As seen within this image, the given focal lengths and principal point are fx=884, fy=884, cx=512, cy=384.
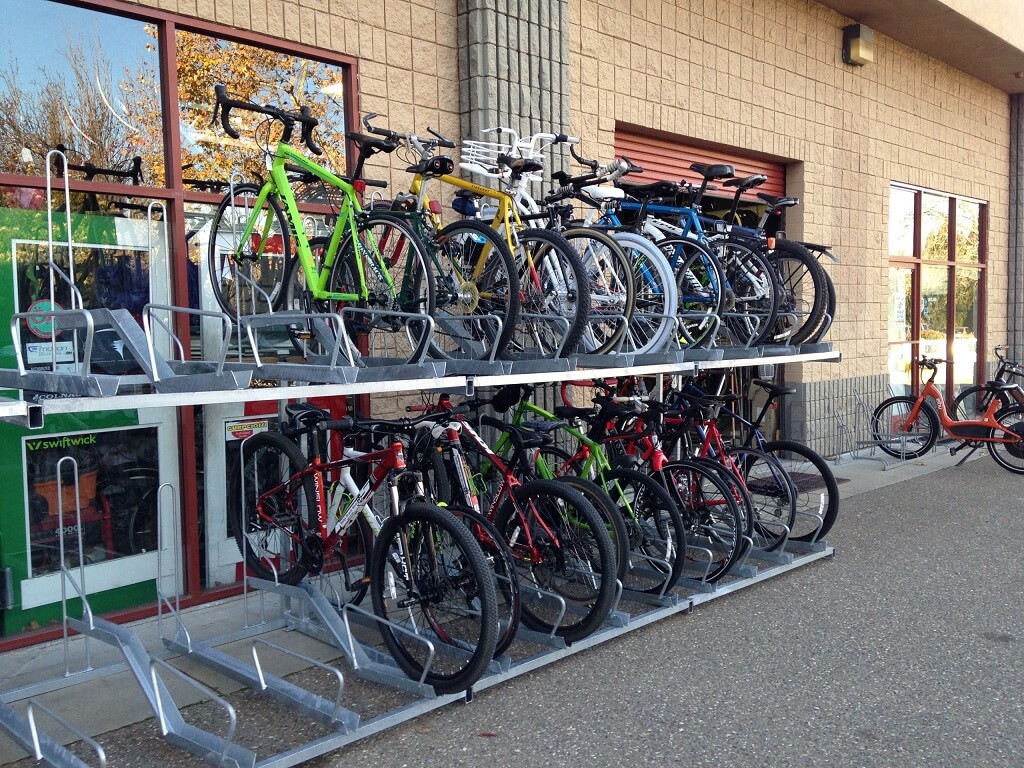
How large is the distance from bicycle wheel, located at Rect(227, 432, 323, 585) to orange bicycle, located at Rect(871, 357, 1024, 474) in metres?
7.23

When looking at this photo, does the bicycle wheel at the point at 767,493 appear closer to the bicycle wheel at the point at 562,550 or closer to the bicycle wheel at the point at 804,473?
the bicycle wheel at the point at 804,473

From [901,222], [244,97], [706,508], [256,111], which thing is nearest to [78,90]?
[244,97]

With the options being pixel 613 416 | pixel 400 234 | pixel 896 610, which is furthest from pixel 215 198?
pixel 896 610

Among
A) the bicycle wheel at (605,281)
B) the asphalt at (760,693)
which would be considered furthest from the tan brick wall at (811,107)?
the asphalt at (760,693)

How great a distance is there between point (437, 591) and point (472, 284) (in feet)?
5.16

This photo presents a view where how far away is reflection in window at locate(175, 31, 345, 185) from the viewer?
5.09 meters

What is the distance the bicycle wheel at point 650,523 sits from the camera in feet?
15.3

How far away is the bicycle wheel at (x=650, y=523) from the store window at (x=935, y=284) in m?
7.49

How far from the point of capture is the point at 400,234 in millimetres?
4367

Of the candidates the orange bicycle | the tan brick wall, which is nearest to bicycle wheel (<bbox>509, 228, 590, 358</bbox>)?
the tan brick wall

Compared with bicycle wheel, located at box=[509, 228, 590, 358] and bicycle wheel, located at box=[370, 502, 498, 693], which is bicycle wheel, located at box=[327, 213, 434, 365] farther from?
bicycle wheel, located at box=[370, 502, 498, 693]

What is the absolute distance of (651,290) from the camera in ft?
16.6

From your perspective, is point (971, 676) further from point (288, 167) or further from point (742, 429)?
point (288, 167)

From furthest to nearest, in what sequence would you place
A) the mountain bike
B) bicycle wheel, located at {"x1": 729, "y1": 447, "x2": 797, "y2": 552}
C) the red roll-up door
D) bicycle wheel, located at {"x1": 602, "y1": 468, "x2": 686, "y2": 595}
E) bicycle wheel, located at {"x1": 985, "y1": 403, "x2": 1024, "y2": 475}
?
bicycle wheel, located at {"x1": 985, "y1": 403, "x2": 1024, "y2": 475}, the red roll-up door, bicycle wheel, located at {"x1": 729, "y1": 447, "x2": 797, "y2": 552}, bicycle wheel, located at {"x1": 602, "y1": 468, "x2": 686, "y2": 595}, the mountain bike
